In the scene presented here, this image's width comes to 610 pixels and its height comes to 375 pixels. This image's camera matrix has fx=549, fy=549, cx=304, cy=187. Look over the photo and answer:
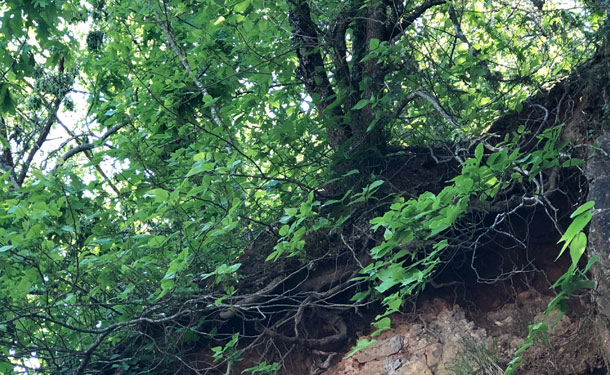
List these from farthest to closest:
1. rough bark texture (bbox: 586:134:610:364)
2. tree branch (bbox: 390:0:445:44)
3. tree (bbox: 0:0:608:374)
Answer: tree branch (bbox: 390:0:445:44)
tree (bbox: 0:0:608:374)
rough bark texture (bbox: 586:134:610:364)

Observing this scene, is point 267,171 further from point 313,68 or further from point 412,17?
point 412,17

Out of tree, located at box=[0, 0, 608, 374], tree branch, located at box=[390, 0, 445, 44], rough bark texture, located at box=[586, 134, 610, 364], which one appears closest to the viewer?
rough bark texture, located at box=[586, 134, 610, 364]

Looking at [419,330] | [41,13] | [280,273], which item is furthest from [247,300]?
[41,13]

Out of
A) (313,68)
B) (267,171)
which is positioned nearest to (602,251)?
(267,171)

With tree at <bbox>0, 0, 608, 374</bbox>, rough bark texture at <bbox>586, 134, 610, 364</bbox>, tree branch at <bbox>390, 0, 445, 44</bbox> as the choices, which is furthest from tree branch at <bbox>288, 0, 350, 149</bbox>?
rough bark texture at <bbox>586, 134, 610, 364</bbox>

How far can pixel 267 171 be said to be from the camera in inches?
215

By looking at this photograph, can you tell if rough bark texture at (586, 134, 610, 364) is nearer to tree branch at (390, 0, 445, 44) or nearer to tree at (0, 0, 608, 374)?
tree at (0, 0, 608, 374)

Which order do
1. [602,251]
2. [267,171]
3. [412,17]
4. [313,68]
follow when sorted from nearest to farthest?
[602,251] → [267,171] → [412,17] → [313,68]

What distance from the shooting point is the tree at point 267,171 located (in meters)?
4.46

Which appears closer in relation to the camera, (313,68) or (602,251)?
(602,251)

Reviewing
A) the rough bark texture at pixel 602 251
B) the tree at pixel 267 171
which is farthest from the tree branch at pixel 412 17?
the rough bark texture at pixel 602 251

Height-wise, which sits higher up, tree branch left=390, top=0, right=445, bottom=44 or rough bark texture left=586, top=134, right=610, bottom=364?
tree branch left=390, top=0, right=445, bottom=44

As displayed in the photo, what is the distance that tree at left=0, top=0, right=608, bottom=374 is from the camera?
4.46 m

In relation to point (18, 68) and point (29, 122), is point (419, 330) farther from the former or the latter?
point (29, 122)
